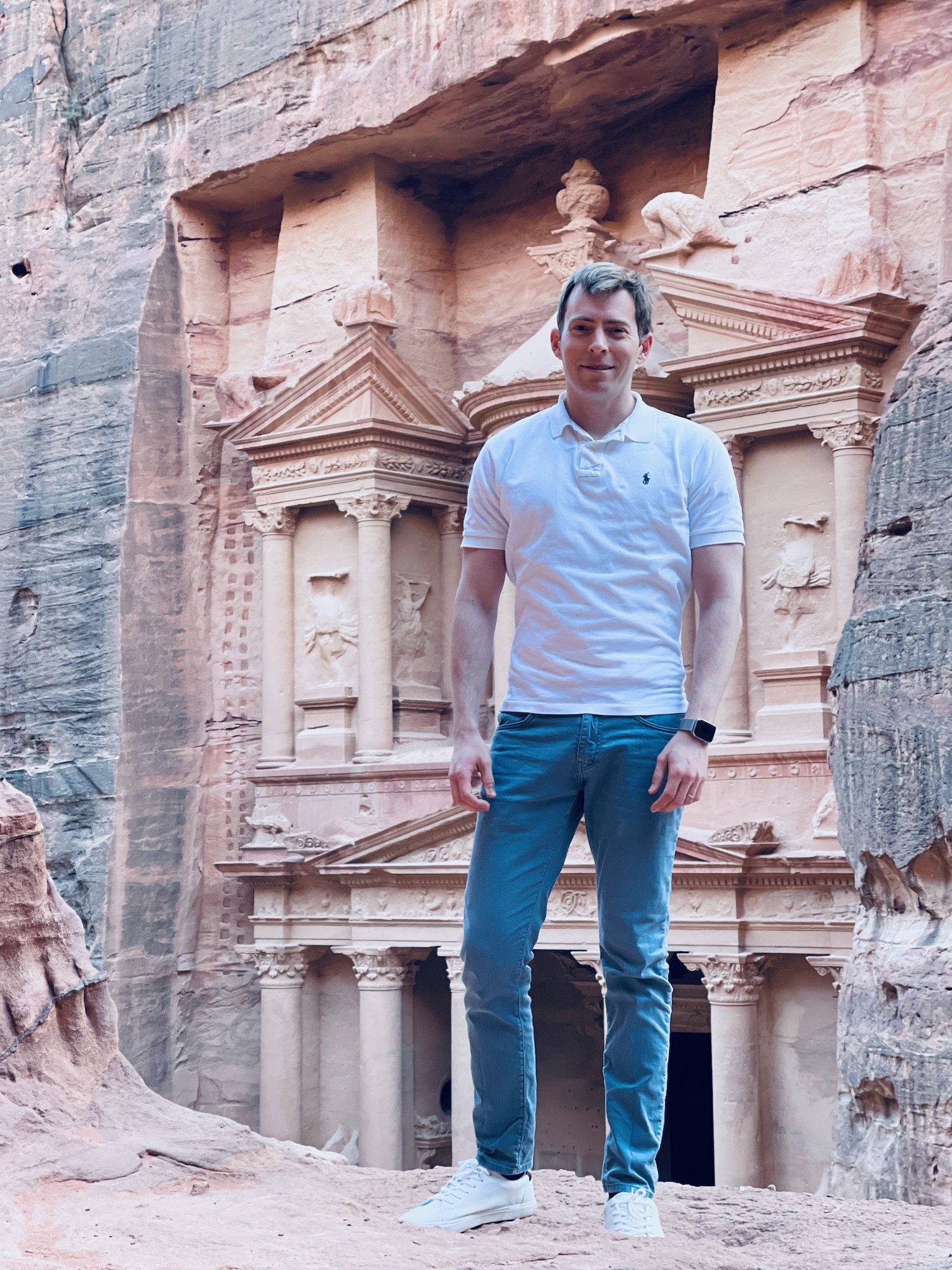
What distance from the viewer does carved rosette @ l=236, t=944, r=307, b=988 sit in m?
16.5

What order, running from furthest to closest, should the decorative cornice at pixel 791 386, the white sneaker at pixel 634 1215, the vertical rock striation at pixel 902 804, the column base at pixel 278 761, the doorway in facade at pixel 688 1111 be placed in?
the column base at pixel 278 761, the doorway in facade at pixel 688 1111, the decorative cornice at pixel 791 386, the vertical rock striation at pixel 902 804, the white sneaker at pixel 634 1215

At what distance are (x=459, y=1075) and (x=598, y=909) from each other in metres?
11.7

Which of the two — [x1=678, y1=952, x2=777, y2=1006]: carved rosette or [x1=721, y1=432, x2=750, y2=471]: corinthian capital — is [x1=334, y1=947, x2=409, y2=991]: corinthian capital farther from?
[x1=721, y1=432, x2=750, y2=471]: corinthian capital

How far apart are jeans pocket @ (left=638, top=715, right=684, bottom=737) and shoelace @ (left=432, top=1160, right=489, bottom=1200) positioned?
1092 mm

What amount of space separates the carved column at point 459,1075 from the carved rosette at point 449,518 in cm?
482

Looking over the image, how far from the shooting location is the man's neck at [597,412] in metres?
3.81

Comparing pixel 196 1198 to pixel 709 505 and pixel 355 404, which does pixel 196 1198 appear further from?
pixel 355 404

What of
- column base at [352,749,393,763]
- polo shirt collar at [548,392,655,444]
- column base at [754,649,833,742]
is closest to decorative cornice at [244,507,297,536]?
column base at [352,749,393,763]

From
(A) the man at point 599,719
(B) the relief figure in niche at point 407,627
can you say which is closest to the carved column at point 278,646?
(B) the relief figure in niche at point 407,627

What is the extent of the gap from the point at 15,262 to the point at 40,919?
51.9ft

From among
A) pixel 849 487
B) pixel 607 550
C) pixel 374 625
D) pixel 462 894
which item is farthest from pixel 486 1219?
pixel 374 625

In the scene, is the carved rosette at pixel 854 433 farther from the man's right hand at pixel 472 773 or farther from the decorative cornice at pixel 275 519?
the man's right hand at pixel 472 773

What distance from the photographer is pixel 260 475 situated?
57.5 ft

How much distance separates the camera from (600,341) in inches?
147
